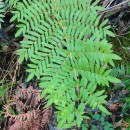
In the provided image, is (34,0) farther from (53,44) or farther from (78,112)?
(78,112)

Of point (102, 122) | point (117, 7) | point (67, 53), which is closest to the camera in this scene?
point (67, 53)

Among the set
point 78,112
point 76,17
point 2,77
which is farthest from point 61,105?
point 2,77

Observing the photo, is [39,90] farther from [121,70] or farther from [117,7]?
[117,7]

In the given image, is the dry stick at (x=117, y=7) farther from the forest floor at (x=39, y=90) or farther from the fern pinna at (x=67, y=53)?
the fern pinna at (x=67, y=53)

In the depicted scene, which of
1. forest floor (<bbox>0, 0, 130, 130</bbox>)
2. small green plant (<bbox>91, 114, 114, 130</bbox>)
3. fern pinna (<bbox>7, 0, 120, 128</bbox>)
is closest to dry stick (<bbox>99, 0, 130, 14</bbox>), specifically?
forest floor (<bbox>0, 0, 130, 130</bbox>)

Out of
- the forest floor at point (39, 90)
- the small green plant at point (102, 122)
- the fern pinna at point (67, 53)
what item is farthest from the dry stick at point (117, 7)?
the small green plant at point (102, 122)

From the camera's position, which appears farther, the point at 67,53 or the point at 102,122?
the point at 102,122

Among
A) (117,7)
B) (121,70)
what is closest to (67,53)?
(121,70)

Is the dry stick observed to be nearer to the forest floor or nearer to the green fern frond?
the forest floor
